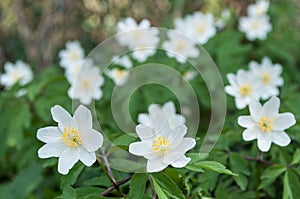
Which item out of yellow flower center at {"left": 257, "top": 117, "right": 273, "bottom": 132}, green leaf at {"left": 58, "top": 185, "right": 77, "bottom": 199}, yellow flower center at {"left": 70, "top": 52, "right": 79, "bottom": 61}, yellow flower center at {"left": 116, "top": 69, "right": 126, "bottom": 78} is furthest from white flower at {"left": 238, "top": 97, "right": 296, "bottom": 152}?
yellow flower center at {"left": 70, "top": 52, "right": 79, "bottom": 61}

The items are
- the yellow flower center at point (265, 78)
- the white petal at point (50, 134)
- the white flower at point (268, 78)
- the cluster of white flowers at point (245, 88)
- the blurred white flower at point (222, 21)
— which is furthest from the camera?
the blurred white flower at point (222, 21)

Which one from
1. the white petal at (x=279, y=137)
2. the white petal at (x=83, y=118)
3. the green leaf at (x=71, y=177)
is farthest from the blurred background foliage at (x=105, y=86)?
the white petal at (x=83, y=118)

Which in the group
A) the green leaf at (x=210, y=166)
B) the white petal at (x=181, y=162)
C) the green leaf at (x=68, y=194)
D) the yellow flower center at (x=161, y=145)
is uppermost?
the yellow flower center at (x=161, y=145)

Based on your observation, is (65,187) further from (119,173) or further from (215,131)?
(215,131)

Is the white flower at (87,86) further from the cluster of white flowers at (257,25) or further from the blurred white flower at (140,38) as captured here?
the cluster of white flowers at (257,25)

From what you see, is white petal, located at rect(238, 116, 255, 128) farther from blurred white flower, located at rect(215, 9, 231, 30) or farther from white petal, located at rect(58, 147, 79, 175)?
blurred white flower, located at rect(215, 9, 231, 30)

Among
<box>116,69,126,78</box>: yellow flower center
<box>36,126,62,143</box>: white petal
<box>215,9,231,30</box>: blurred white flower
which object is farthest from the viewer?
<box>215,9,231,30</box>: blurred white flower
